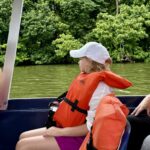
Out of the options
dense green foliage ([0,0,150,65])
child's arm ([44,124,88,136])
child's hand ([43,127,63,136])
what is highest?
child's arm ([44,124,88,136])

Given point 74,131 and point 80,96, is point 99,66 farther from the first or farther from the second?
point 74,131

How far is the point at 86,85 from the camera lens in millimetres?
1815

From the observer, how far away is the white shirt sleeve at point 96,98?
173 cm

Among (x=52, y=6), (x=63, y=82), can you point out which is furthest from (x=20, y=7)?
(x=52, y=6)

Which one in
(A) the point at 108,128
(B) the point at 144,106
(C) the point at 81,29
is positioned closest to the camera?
(A) the point at 108,128

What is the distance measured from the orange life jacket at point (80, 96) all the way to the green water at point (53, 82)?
6.20 metres

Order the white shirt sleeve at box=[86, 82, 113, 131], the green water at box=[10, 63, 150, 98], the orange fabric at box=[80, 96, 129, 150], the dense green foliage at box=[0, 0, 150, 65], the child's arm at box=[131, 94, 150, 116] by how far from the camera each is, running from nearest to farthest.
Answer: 1. the orange fabric at box=[80, 96, 129, 150]
2. the white shirt sleeve at box=[86, 82, 113, 131]
3. the child's arm at box=[131, 94, 150, 116]
4. the green water at box=[10, 63, 150, 98]
5. the dense green foliage at box=[0, 0, 150, 65]

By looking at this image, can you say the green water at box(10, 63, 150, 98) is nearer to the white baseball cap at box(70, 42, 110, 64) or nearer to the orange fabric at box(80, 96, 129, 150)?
the white baseball cap at box(70, 42, 110, 64)

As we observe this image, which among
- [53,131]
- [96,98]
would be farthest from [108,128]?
[53,131]

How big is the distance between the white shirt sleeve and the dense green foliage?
72.7 feet

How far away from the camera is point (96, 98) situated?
1754 mm

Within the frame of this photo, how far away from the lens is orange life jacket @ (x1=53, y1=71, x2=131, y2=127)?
1790 millimetres

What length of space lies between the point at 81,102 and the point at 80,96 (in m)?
0.03

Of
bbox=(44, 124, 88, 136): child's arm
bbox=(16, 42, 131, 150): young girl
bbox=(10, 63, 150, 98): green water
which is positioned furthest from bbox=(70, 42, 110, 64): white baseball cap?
bbox=(10, 63, 150, 98): green water
